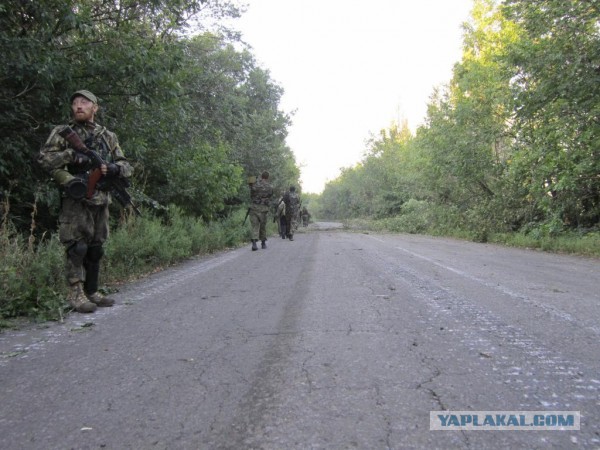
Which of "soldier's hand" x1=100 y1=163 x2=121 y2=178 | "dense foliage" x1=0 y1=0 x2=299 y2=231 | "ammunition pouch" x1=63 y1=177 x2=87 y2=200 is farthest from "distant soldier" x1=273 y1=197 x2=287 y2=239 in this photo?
"ammunition pouch" x1=63 y1=177 x2=87 y2=200

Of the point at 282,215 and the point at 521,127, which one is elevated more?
the point at 521,127

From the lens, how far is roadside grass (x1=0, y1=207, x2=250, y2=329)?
4053mm

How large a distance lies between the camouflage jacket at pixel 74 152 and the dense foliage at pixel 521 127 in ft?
35.7

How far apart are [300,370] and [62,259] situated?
372 cm

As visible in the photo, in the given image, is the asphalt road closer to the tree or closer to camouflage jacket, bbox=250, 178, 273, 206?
camouflage jacket, bbox=250, 178, 273, 206

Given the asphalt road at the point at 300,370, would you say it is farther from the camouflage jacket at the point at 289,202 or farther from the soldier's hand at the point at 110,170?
the camouflage jacket at the point at 289,202

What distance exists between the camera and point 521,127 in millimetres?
13547

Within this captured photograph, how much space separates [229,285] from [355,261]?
3.30 meters

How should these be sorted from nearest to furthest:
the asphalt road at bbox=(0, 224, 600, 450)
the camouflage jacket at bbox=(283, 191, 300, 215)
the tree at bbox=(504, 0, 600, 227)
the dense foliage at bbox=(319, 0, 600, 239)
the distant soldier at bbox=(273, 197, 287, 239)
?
the asphalt road at bbox=(0, 224, 600, 450) < the tree at bbox=(504, 0, 600, 227) < the dense foliage at bbox=(319, 0, 600, 239) < the camouflage jacket at bbox=(283, 191, 300, 215) < the distant soldier at bbox=(273, 197, 287, 239)

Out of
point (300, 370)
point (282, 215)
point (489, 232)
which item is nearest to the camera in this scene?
point (300, 370)

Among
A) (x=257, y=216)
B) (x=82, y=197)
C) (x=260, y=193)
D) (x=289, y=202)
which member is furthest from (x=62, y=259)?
(x=289, y=202)

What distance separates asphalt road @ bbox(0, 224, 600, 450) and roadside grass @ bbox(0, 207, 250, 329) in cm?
50

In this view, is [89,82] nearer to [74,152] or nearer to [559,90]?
[74,152]

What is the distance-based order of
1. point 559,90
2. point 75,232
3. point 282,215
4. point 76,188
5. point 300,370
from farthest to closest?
point 282,215
point 559,90
point 75,232
point 76,188
point 300,370
